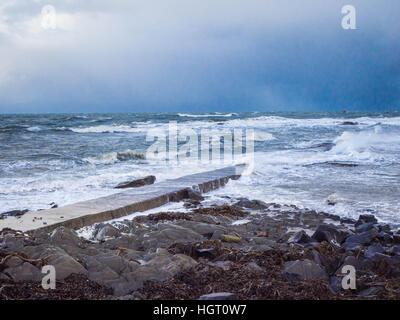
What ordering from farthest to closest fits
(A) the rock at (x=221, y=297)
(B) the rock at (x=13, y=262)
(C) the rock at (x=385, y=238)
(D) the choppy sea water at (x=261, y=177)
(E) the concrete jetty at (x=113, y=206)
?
(D) the choppy sea water at (x=261, y=177)
(E) the concrete jetty at (x=113, y=206)
(C) the rock at (x=385, y=238)
(B) the rock at (x=13, y=262)
(A) the rock at (x=221, y=297)

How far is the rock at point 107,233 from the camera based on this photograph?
15.4ft

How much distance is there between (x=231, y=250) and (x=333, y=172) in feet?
23.3

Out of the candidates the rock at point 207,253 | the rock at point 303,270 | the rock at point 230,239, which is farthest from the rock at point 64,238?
the rock at point 303,270

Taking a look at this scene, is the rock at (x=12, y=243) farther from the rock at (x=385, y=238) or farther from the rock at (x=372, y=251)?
the rock at (x=385, y=238)

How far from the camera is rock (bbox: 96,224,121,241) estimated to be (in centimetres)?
469

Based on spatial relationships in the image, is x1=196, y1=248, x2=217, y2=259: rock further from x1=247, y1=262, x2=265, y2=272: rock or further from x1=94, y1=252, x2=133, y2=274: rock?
x1=94, y1=252, x2=133, y2=274: rock

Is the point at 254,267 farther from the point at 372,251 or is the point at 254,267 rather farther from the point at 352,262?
the point at 372,251

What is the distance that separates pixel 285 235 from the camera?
472cm

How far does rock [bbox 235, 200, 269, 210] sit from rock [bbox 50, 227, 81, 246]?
125 inches

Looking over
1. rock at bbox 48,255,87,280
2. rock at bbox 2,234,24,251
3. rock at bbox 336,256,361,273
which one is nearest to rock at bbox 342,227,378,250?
rock at bbox 336,256,361,273

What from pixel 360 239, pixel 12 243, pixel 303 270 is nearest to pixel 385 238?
pixel 360 239
